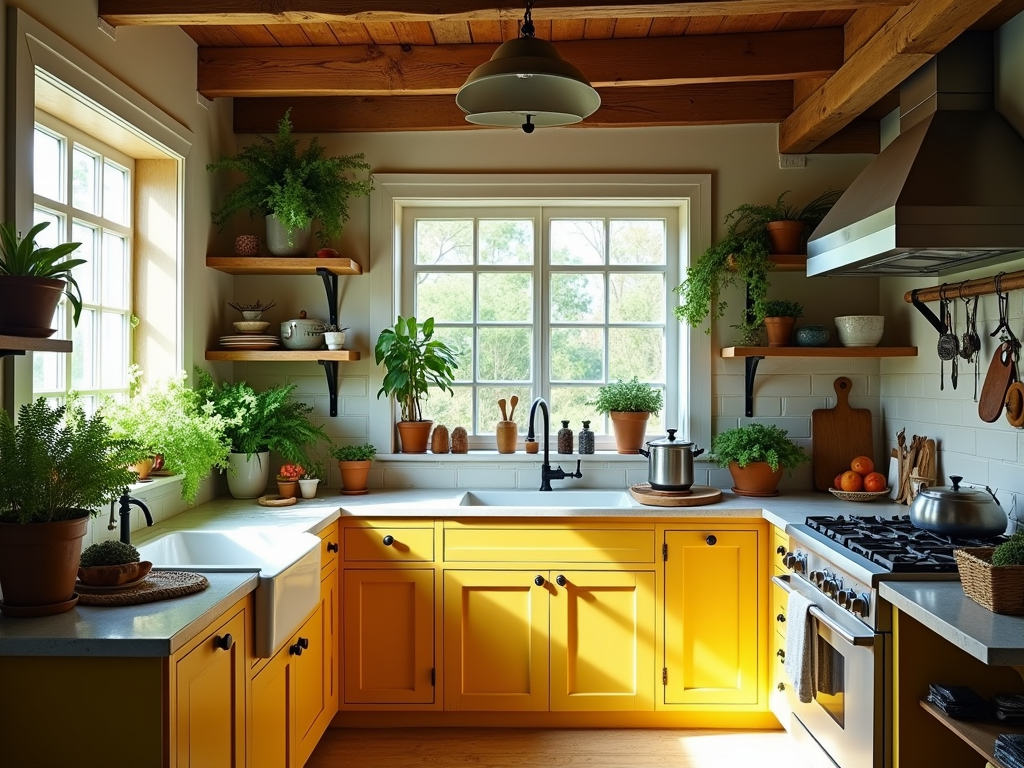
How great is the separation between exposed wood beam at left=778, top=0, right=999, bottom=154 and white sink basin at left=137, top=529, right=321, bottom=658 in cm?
242

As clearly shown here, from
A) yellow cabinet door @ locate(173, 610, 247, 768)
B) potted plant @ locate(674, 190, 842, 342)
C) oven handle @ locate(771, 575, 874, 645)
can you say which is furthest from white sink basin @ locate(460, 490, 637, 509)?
yellow cabinet door @ locate(173, 610, 247, 768)

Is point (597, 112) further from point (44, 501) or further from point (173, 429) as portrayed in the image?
point (44, 501)

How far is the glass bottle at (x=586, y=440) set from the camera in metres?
3.81

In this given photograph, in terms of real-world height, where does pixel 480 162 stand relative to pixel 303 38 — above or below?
below

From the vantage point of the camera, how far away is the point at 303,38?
334cm

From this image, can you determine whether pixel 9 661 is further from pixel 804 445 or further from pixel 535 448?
pixel 804 445

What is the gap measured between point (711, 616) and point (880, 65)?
6.86 feet

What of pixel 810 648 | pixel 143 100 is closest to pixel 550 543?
pixel 810 648

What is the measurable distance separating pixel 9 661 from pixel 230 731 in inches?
23.3

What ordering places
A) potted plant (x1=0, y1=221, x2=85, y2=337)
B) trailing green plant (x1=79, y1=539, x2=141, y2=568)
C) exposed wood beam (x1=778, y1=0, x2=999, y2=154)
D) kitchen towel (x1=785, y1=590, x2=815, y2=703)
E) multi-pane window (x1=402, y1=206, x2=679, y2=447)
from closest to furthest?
potted plant (x1=0, y1=221, x2=85, y2=337)
trailing green plant (x1=79, y1=539, x2=141, y2=568)
exposed wood beam (x1=778, y1=0, x2=999, y2=154)
kitchen towel (x1=785, y1=590, x2=815, y2=703)
multi-pane window (x1=402, y1=206, x2=679, y2=447)

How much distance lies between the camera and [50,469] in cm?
182

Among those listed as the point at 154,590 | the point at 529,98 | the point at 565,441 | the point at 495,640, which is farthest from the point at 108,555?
the point at 565,441

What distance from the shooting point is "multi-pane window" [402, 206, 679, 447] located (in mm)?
3986

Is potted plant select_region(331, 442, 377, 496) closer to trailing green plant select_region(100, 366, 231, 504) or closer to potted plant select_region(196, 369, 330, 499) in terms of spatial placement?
potted plant select_region(196, 369, 330, 499)
